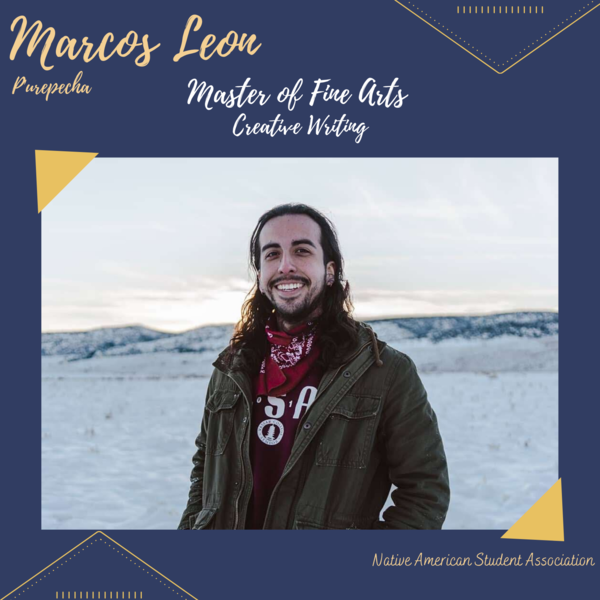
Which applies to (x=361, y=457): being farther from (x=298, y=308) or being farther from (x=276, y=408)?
(x=298, y=308)

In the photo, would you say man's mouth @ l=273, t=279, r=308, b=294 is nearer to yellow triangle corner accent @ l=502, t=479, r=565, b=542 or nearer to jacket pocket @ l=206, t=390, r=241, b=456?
jacket pocket @ l=206, t=390, r=241, b=456

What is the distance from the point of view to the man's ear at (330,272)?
111 inches

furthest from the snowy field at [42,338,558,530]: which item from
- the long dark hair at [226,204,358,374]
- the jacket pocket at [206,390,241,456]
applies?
the long dark hair at [226,204,358,374]

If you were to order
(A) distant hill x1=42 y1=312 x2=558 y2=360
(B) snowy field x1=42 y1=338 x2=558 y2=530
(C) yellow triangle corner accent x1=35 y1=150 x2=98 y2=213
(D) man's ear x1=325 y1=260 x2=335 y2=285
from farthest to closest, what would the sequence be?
(A) distant hill x1=42 y1=312 x2=558 y2=360
(B) snowy field x1=42 y1=338 x2=558 y2=530
(C) yellow triangle corner accent x1=35 y1=150 x2=98 y2=213
(D) man's ear x1=325 y1=260 x2=335 y2=285

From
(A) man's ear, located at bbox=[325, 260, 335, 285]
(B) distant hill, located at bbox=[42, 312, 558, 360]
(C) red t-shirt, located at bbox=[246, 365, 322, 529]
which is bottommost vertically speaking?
(C) red t-shirt, located at bbox=[246, 365, 322, 529]

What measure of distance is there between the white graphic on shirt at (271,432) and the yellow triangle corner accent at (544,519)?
1308mm

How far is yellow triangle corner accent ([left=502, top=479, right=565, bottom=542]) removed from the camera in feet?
9.23

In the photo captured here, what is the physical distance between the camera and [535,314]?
25078 mm

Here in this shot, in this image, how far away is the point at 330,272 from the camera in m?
2.86

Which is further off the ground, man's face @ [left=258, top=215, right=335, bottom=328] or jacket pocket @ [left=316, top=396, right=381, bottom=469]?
man's face @ [left=258, top=215, right=335, bottom=328]

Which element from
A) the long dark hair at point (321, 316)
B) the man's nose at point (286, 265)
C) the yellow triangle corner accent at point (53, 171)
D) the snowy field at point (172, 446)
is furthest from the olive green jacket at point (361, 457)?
the snowy field at point (172, 446)

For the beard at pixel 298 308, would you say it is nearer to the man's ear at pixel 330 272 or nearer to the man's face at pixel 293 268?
the man's face at pixel 293 268

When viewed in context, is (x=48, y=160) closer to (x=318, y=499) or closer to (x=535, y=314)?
(x=318, y=499)

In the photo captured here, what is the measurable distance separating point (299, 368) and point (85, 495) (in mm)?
4635
